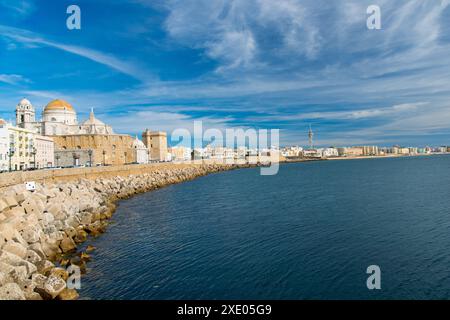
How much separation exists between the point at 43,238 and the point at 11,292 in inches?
269

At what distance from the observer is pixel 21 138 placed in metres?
49.7

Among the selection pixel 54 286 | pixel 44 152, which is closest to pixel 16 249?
pixel 54 286

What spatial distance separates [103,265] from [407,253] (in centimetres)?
1482

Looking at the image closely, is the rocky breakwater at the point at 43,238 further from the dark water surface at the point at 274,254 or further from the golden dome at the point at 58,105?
the golden dome at the point at 58,105

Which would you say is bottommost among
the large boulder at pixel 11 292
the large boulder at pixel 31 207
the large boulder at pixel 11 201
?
the large boulder at pixel 11 292

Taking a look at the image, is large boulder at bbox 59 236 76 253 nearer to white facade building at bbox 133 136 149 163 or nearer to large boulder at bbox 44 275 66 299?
large boulder at bbox 44 275 66 299

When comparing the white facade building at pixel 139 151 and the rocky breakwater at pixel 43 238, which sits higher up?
the white facade building at pixel 139 151

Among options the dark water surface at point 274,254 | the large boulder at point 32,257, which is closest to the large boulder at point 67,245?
the dark water surface at point 274,254

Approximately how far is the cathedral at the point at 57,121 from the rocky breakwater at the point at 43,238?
152 feet

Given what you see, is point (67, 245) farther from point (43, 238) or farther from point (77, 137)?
point (77, 137)

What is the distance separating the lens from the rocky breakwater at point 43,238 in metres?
11.4
